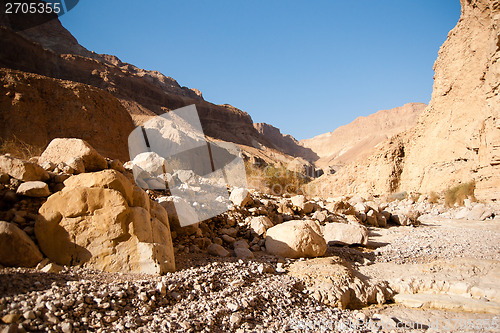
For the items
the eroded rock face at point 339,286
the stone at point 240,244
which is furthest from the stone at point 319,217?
the eroded rock face at point 339,286

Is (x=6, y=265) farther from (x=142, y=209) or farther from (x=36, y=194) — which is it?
(x=142, y=209)

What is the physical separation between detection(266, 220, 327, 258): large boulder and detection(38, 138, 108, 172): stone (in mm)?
2791

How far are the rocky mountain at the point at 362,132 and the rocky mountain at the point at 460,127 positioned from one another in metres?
43.2

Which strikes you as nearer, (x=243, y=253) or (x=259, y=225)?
(x=243, y=253)

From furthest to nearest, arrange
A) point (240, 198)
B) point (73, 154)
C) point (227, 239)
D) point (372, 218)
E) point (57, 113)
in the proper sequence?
1. point (57, 113)
2. point (372, 218)
3. point (240, 198)
4. point (227, 239)
5. point (73, 154)

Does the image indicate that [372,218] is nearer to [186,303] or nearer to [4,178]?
[186,303]

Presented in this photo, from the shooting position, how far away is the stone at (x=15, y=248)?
91.4 inches

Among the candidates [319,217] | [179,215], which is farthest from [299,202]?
[179,215]

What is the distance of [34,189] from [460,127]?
49.9 ft

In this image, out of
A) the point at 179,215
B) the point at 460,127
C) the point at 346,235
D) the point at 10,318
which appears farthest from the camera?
the point at 460,127

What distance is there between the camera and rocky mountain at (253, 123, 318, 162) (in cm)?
7769

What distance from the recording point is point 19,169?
121 inches

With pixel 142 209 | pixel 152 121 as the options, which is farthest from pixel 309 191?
pixel 142 209

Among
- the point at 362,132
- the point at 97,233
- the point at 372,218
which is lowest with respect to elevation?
the point at 372,218
